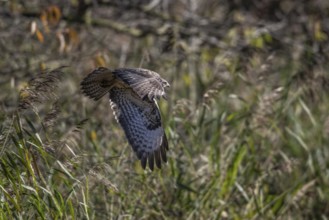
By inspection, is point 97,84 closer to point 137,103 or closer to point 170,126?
point 137,103

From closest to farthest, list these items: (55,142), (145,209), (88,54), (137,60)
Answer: (55,142)
(145,209)
(88,54)
(137,60)

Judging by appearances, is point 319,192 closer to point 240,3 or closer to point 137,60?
point 137,60

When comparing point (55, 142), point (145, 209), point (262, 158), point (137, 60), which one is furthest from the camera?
point (137, 60)

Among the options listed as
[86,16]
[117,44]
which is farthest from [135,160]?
[117,44]

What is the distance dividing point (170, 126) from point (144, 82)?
2.88 ft

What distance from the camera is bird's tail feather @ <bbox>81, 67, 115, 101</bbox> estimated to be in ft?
15.6

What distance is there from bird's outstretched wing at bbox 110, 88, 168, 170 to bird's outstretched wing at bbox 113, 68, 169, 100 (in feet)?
0.93

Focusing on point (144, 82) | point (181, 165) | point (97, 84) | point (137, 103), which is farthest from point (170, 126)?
point (144, 82)

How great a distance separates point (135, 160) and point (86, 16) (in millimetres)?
2711

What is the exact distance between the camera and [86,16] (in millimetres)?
7531

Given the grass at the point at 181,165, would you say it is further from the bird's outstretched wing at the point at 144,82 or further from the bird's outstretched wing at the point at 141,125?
the bird's outstretched wing at the point at 144,82

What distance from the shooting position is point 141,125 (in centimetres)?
474

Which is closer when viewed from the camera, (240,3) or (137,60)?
(137,60)

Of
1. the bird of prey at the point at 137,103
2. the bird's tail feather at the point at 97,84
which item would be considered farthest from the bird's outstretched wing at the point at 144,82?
the bird's tail feather at the point at 97,84
